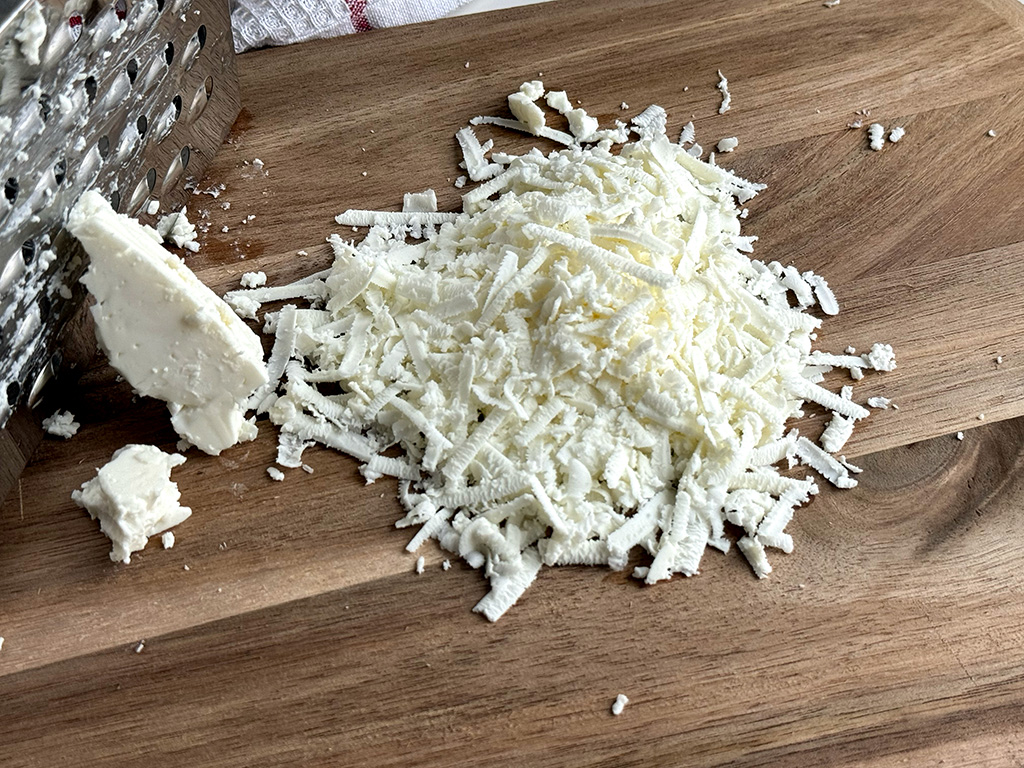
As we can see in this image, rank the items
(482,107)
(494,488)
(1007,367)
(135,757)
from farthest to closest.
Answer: (482,107) → (1007,367) → (494,488) → (135,757)

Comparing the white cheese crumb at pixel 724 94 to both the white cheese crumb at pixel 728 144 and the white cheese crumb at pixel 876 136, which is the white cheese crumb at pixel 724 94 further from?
the white cheese crumb at pixel 876 136

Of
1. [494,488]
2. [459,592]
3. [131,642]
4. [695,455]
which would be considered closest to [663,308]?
[695,455]

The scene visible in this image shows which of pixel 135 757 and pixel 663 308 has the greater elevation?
pixel 663 308

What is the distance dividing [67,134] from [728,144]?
84cm

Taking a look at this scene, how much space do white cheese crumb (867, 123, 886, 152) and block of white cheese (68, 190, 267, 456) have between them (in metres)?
0.89

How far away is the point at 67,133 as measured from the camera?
3.36 ft

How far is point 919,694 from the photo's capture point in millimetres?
928

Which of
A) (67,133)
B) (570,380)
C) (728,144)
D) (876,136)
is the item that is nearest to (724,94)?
(728,144)

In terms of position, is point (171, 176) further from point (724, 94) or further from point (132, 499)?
point (724, 94)

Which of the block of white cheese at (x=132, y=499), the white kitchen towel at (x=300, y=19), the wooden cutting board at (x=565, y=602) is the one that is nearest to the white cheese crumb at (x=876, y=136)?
the wooden cutting board at (x=565, y=602)

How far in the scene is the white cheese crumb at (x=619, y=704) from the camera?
3.01 feet

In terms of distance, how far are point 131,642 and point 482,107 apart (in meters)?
0.88

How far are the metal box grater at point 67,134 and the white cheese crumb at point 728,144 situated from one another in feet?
2.34

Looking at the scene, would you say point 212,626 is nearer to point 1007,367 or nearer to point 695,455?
point 695,455
